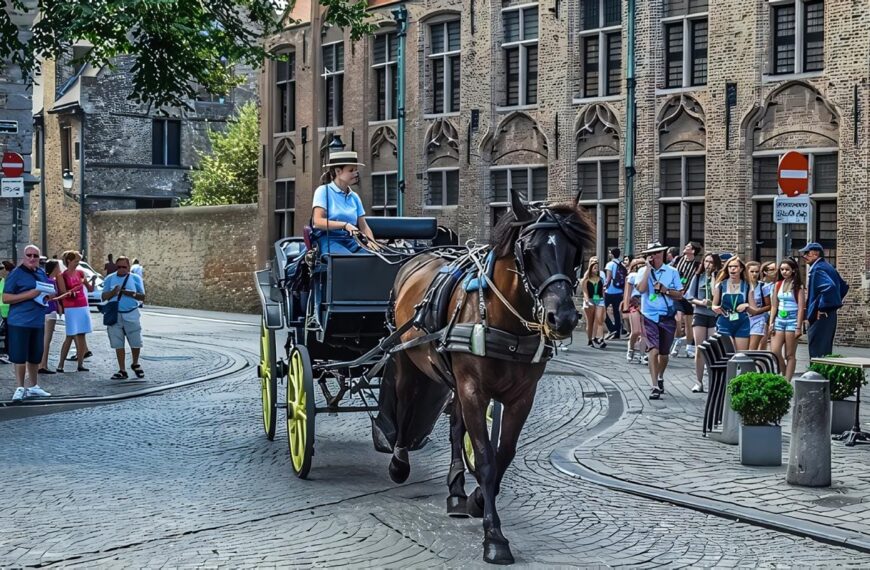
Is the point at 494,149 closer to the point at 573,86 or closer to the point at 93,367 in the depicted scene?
the point at 573,86

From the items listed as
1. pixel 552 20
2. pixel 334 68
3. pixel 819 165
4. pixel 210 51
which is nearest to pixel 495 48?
pixel 552 20

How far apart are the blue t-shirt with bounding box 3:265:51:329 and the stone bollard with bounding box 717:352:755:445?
303 inches

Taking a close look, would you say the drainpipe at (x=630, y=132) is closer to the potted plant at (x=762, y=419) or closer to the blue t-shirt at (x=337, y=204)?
the potted plant at (x=762, y=419)

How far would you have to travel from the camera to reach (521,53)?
2839 centimetres

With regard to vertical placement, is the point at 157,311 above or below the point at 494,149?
below

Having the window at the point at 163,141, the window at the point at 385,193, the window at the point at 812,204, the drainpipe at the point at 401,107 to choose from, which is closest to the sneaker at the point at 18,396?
the window at the point at 812,204

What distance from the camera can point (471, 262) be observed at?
7.81m

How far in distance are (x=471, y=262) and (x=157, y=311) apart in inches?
1162

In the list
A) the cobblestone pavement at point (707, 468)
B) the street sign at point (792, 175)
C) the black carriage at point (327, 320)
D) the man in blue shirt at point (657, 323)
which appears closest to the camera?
the cobblestone pavement at point (707, 468)

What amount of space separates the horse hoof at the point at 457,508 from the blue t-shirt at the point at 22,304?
7967 mm

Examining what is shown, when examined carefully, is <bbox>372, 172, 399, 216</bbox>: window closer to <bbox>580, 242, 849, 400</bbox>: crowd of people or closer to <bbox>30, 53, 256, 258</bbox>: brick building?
<bbox>580, 242, 849, 400</bbox>: crowd of people

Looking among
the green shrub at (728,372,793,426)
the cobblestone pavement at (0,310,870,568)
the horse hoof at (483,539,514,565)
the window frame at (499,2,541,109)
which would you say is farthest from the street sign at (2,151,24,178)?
the horse hoof at (483,539,514,565)

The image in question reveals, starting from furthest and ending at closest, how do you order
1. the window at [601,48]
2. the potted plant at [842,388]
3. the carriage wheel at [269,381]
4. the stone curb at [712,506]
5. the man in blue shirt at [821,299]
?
the window at [601,48], the man in blue shirt at [821,299], the potted plant at [842,388], the carriage wheel at [269,381], the stone curb at [712,506]

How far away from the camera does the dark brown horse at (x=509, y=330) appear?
22.0 ft
